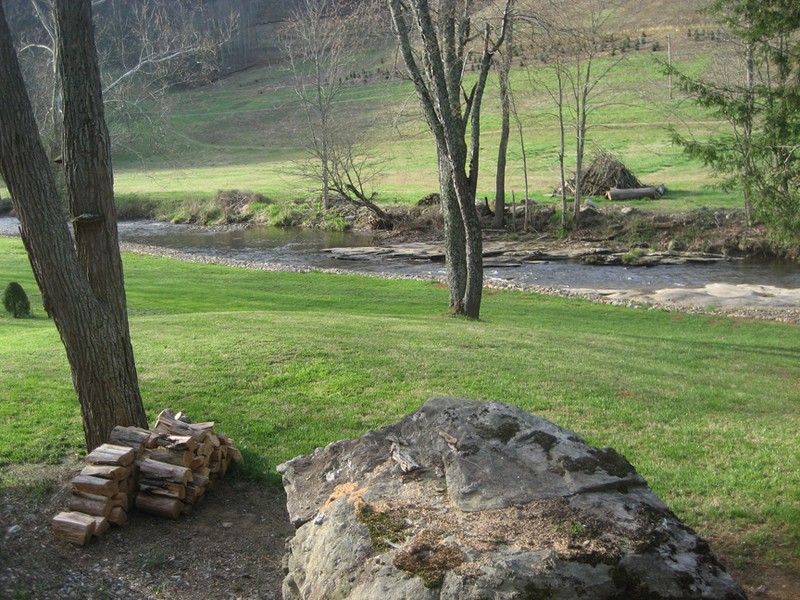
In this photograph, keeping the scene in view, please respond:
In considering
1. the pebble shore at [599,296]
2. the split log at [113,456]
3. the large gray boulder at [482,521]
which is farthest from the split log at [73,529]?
the pebble shore at [599,296]

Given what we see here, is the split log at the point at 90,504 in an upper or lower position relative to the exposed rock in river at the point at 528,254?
upper

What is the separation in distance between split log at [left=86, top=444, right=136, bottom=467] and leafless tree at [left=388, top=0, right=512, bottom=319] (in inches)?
443

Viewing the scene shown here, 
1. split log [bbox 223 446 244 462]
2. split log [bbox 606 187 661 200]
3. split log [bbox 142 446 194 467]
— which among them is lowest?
split log [bbox 223 446 244 462]

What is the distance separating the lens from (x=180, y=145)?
228 ft

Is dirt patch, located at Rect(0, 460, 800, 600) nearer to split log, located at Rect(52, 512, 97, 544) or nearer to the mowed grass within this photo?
split log, located at Rect(52, 512, 97, 544)

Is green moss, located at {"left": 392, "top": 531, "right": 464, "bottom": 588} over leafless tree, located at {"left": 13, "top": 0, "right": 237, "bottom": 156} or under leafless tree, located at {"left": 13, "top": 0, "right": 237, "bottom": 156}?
under

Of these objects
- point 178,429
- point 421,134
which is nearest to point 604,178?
point 421,134

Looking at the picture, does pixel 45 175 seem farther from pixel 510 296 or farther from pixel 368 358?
pixel 510 296

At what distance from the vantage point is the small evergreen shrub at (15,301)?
17250 mm

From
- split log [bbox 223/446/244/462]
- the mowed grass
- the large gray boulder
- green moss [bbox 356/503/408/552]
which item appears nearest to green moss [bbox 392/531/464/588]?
the large gray boulder

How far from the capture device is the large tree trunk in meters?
6.71

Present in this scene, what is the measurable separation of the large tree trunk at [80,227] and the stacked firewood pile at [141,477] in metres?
0.64

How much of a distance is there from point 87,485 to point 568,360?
812cm

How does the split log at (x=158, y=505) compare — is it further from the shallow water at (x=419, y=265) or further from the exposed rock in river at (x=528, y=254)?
the exposed rock in river at (x=528, y=254)
